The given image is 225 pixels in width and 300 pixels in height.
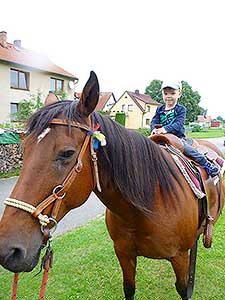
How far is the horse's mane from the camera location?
1.52m

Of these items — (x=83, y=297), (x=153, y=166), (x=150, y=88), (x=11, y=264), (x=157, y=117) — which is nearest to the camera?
(x=11, y=264)

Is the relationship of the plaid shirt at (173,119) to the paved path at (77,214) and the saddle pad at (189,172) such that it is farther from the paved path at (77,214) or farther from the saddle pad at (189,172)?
the paved path at (77,214)

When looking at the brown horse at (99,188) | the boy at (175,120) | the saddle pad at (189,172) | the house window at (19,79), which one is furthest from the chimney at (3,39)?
the brown horse at (99,188)

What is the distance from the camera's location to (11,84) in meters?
21.4

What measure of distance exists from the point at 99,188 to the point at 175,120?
1845 mm

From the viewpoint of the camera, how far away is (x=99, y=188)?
63.4 inches

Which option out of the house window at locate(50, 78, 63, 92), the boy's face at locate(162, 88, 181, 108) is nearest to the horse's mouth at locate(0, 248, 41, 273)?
the boy's face at locate(162, 88, 181, 108)

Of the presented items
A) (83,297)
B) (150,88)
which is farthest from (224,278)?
(150,88)

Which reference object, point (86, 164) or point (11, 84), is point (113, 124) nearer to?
point (86, 164)

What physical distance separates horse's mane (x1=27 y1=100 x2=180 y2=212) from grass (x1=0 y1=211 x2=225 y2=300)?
1800 mm

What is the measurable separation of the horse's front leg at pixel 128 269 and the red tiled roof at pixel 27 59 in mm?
20234

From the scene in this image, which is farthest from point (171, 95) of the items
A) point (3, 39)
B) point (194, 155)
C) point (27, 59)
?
point (3, 39)

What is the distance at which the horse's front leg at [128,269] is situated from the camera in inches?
96.1

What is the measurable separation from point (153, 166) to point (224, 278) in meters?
2.38
